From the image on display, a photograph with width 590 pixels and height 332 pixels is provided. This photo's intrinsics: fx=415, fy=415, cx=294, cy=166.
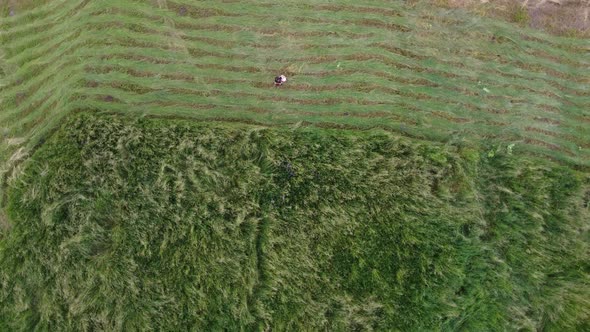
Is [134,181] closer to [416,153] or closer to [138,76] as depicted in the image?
[138,76]

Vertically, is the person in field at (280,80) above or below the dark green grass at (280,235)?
above

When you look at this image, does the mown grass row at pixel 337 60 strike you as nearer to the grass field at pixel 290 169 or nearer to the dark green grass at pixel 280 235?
the grass field at pixel 290 169

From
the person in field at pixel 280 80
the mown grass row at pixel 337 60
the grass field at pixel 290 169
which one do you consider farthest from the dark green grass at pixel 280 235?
the person in field at pixel 280 80

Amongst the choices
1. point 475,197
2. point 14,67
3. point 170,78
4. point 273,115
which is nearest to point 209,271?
point 273,115

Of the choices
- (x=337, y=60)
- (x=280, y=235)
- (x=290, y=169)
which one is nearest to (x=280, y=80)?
(x=337, y=60)

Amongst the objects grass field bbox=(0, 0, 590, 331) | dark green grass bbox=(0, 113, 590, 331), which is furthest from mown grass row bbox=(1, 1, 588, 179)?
dark green grass bbox=(0, 113, 590, 331)

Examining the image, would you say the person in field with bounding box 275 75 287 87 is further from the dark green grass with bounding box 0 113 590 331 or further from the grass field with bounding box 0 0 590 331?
the dark green grass with bounding box 0 113 590 331
